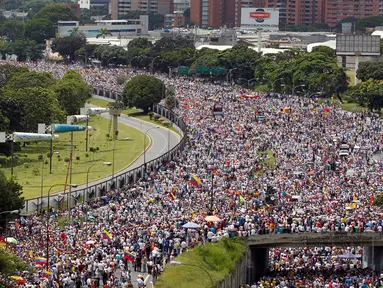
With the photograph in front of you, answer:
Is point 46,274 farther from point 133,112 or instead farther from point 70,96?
point 133,112

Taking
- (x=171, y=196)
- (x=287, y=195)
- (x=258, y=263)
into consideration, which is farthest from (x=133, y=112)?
(x=258, y=263)

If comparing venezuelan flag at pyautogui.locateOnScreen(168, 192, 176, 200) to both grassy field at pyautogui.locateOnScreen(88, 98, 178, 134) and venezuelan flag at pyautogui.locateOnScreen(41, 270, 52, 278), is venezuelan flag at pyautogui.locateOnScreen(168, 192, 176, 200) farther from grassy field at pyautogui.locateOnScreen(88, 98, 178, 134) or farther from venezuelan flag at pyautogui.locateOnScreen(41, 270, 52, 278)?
grassy field at pyautogui.locateOnScreen(88, 98, 178, 134)

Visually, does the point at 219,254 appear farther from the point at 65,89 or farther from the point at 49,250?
the point at 65,89

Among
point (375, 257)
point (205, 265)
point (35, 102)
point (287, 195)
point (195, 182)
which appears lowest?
point (375, 257)

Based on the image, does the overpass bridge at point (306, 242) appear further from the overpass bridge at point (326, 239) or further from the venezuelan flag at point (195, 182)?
the venezuelan flag at point (195, 182)

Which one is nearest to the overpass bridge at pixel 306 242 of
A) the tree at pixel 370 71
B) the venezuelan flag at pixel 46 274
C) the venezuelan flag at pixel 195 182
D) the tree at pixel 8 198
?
the venezuelan flag at pixel 195 182

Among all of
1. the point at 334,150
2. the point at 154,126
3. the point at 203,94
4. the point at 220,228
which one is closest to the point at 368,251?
the point at 220,228
